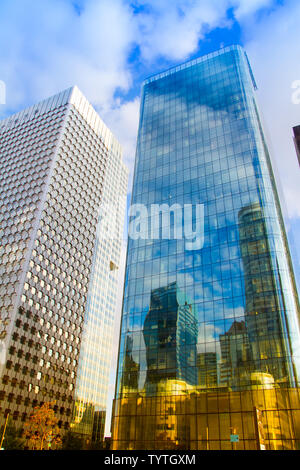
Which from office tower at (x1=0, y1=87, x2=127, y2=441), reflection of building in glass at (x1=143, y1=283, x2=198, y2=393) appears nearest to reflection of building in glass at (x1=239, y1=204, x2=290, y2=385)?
reflection of building in glass at (x1=143, y1=283, x2=198, y2=393)

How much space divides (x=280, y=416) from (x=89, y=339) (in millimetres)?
95993

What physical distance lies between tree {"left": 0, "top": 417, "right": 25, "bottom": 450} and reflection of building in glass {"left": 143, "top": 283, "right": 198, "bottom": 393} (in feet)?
125

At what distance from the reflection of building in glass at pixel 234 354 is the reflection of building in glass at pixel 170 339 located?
438 centimetres

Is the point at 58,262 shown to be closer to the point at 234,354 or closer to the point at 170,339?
the point at 170,339

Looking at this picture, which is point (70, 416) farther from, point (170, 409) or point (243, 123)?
point (243, 123)

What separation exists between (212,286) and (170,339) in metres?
10.6

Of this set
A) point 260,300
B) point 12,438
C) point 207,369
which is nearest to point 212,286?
point 260,300

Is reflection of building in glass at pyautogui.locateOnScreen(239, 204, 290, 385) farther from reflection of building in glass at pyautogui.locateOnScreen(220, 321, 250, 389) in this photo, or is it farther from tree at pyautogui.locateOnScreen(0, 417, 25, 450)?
tree at pyautogui.locateOnScreen(0, 417, 25, 450)

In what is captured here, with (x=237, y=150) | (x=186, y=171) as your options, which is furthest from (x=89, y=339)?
(x=237, y=150)

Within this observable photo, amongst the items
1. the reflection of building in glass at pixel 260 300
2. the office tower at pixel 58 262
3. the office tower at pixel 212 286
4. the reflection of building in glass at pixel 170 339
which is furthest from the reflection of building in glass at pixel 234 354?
the office tower at pixel 58 262

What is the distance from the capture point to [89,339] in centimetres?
12962

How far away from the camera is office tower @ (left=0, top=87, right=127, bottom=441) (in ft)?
314

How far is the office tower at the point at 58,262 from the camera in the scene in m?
95.7
